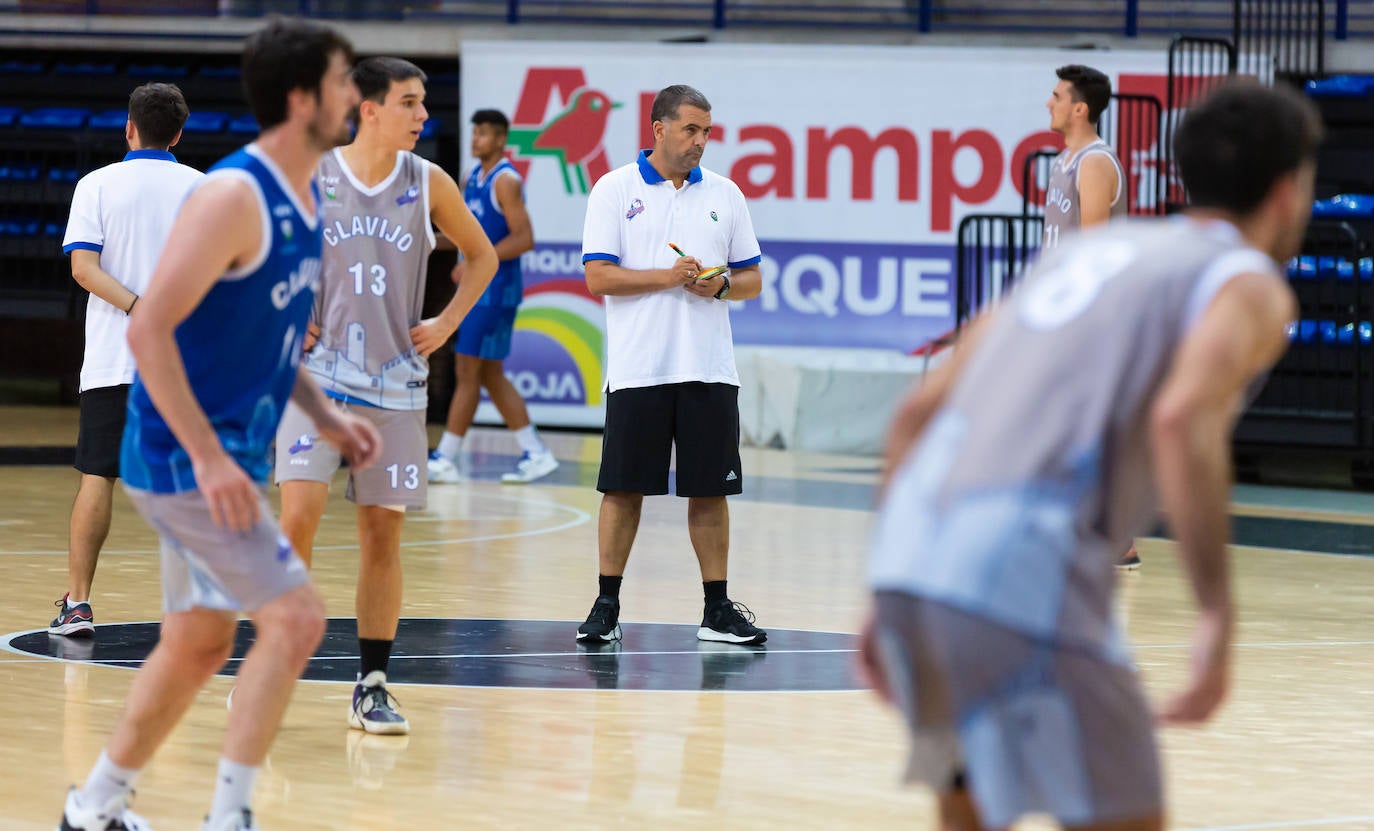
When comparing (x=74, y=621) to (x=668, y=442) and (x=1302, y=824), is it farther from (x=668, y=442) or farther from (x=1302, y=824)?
(x=1302, y=824)

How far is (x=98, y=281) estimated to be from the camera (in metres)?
6.55

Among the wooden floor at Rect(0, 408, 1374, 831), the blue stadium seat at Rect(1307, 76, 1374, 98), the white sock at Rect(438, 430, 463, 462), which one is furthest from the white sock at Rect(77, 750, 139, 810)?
the blue stadium seat at Rect(1307, 76, 1374, 98)

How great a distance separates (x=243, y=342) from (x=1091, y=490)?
1.87m

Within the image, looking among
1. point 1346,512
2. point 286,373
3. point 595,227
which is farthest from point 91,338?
point 1346,512

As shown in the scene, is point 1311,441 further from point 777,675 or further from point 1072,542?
point 1072,542

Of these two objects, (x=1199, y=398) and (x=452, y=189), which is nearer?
(x=1199, y=398)

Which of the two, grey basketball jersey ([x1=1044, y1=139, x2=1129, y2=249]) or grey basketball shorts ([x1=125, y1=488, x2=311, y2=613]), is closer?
grey basketball shorts ([x1=125, y1=488, x2=311, y2=613])

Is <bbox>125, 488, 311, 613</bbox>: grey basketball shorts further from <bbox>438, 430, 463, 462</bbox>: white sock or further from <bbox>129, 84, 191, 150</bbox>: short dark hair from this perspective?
<bbox>438, 430, 463, 462</bbox>: white sock

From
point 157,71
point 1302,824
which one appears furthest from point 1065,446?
point 157,71

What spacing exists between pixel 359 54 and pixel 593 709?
11.1 meters

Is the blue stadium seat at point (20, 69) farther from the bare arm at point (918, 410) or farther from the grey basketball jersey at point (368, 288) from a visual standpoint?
the bare arm at point (918, 410)

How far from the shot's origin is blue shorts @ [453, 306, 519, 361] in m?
12.0

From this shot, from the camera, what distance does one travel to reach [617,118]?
48.5 feet

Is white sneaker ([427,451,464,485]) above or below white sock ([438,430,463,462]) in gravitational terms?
below
